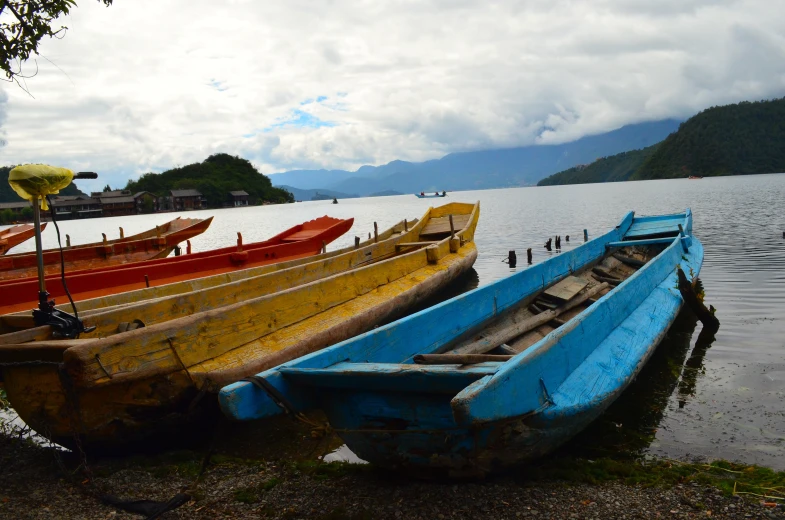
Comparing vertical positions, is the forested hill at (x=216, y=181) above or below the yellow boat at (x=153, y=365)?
above

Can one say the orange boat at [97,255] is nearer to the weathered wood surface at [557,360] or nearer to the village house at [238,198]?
the weathered wood surface at [557,360]

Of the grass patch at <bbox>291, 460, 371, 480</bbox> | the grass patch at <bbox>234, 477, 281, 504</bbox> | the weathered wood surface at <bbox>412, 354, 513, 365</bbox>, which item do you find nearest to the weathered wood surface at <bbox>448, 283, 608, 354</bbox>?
the weathered wood surface at <bbox>412, 354, 513, 365</bbox>

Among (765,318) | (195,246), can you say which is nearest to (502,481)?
(765,318)

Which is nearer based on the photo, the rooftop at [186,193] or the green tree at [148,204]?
the green tree at [148,204]

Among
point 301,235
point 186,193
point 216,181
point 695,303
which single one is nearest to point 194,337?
point 695,303

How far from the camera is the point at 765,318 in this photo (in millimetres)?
10977

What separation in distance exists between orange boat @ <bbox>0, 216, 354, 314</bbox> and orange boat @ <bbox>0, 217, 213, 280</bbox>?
3590 millimetres

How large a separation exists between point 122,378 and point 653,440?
542 cm

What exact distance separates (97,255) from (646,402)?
14264 millimetres

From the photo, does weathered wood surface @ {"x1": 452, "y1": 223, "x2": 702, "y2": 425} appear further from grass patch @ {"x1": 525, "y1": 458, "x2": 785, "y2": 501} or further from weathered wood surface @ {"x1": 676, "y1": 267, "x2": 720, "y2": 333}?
weathered wood surface @ {"x1": 676, "y1": 267, "x2": 720, "y2": 333}

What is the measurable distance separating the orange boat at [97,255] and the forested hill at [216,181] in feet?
316

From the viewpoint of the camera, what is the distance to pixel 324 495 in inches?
180

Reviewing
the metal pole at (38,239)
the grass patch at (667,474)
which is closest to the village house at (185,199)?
the metal pole at (38,239)

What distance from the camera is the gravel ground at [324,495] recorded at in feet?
13.5
